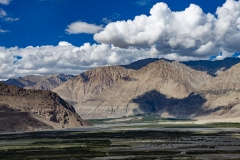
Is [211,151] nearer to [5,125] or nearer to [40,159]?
[40,159]

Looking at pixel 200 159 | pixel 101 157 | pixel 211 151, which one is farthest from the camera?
pixel 211 151

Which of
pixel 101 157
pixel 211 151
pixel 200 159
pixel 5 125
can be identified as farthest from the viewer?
pixel 5 125

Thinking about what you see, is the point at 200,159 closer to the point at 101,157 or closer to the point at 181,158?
the point at 181,158

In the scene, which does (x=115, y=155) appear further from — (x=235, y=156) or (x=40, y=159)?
(x=235, y=156)

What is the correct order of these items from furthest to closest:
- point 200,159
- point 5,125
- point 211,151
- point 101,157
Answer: point 5,125, point 211,151, point 101,157, point 200,159

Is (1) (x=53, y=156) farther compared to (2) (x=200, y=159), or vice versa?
(1) (x=53, y=156)

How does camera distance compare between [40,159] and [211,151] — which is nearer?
[40,159]

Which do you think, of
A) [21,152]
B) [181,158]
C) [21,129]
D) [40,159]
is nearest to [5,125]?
[21,129]

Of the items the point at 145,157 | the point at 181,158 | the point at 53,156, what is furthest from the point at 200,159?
the point at 53,156
